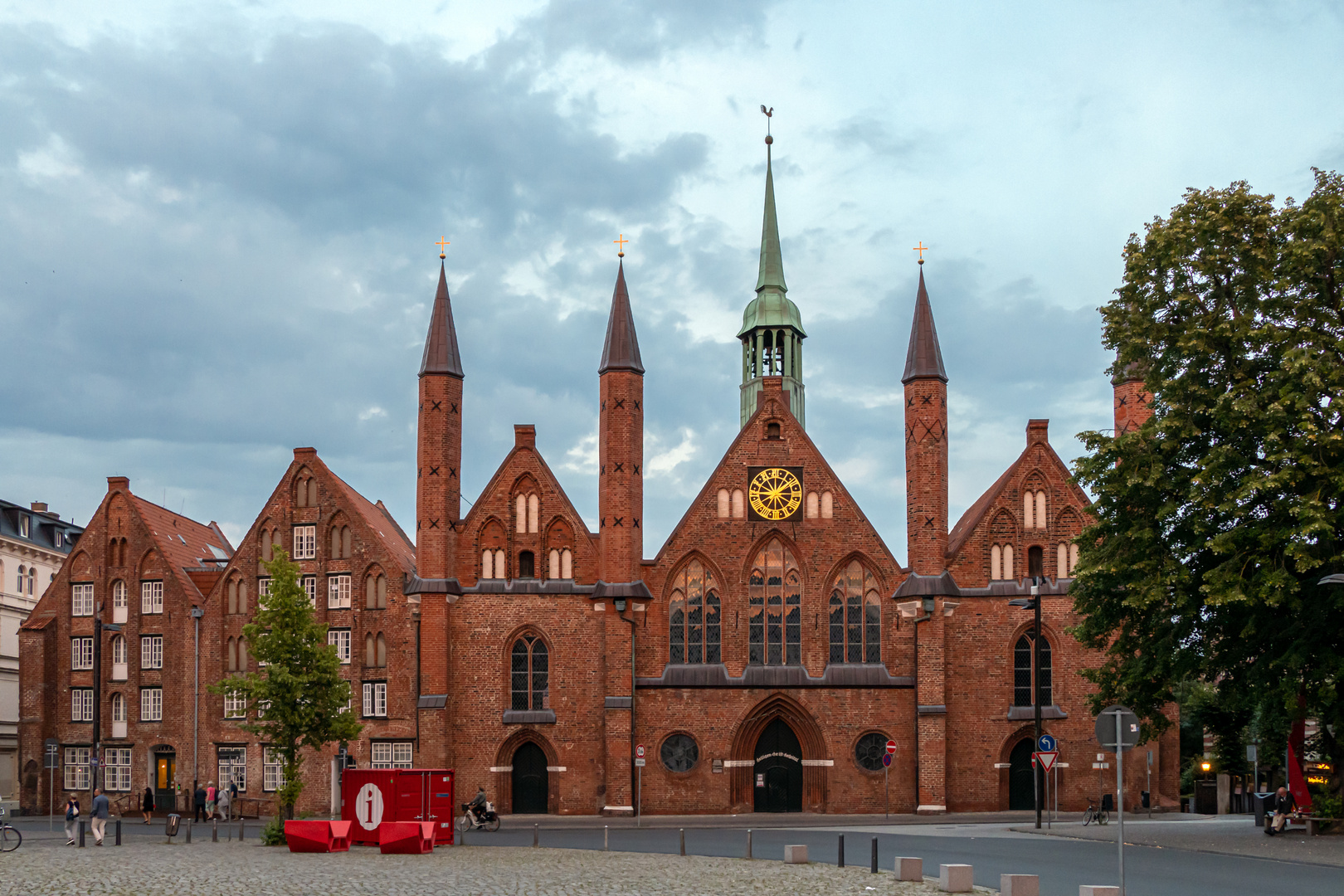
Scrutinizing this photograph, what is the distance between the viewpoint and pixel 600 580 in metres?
52.7

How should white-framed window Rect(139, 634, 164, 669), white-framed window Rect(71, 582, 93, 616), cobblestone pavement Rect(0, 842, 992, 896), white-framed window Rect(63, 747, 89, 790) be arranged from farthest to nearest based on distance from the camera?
white-framed window Rect(71, 582, 93, 616) < white-framed window Rect(139, 634, 164, 669) < white-framed window Rect(63, 747, 89, 790) < cobblestone pavement Rect(0, 842, 992, 896)

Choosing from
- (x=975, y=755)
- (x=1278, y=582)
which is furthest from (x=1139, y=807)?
(x=1278, y=582)

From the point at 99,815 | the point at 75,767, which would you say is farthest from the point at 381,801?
the point at 75,767

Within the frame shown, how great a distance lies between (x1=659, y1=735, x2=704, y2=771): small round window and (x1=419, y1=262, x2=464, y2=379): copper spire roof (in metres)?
16.4

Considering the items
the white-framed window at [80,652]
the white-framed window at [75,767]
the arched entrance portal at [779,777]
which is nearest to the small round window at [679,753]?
the arched entrance portal at [779,777]

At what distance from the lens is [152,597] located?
187 ft

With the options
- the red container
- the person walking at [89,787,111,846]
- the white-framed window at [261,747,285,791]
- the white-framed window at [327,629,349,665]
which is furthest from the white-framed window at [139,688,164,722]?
the red container

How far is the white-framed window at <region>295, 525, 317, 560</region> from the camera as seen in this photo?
55.8 metres

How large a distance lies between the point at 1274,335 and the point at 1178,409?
2.96 m

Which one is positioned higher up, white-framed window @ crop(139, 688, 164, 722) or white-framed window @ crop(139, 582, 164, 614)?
white-framed window @ crop(139, 582, 164, 614)

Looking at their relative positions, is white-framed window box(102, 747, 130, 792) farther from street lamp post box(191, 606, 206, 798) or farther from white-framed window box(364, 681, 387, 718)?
white-framed window box(364, 681, 387, 718)

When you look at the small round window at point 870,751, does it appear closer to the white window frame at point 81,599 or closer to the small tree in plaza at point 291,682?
the small tree in plaza at point 291,682

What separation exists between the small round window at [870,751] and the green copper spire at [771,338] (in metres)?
16.7

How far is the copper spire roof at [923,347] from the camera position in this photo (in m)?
53.8
